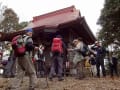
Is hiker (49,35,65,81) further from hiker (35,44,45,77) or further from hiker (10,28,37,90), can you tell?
hiker (35,44,45,77)

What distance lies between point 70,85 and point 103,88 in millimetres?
1318

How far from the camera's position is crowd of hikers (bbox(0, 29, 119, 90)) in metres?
10.1

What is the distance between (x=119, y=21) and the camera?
91.4 feet

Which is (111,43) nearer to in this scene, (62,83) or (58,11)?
(58,11)

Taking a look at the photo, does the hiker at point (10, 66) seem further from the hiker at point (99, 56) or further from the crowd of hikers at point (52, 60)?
the hiker at point (99, 56)

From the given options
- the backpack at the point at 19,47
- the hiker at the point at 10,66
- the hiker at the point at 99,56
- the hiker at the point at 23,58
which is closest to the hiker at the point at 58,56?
the hiker at the point at 10,66

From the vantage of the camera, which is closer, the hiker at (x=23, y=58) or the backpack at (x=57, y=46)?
the hiker at (x=23, y=58)

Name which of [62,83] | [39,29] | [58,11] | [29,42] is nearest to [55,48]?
[62,83]

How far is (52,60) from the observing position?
13.0m

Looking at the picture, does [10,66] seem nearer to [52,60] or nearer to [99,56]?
[52,60]

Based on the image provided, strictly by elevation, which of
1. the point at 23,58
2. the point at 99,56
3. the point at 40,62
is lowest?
the point at 23,58

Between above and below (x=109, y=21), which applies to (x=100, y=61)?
below

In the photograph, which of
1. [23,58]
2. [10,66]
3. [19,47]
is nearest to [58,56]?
[10,66]

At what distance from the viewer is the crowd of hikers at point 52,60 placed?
399 inches
